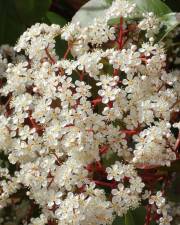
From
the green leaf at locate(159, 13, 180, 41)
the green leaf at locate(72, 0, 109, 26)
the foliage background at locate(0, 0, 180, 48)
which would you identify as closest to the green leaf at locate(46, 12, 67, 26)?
the foliage background at locate(0, 0, 180, 48)

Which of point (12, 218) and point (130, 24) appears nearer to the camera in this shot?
point (130, 24)

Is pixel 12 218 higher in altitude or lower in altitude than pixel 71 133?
lower

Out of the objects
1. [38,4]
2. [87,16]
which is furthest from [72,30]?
[38,4]

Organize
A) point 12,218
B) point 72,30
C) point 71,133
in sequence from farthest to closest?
A: point 12,218, point 72,30, point 71,133

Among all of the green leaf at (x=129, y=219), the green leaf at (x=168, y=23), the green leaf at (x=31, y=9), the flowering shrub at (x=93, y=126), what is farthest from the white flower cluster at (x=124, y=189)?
the green leaf at (x=31, y=9)

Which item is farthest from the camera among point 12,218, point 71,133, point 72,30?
point 12,218

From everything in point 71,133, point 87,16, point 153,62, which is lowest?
point 71,133

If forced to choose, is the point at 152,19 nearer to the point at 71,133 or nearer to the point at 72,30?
the point at 72,30
